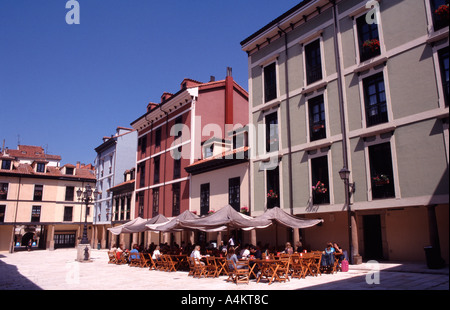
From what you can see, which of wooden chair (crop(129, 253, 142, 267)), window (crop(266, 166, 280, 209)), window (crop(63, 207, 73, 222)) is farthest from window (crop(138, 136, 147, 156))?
window (crop(63, 207, 73, 222))

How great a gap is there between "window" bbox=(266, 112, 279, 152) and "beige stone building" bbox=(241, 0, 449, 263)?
0.20 ft

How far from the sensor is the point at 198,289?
1011cm

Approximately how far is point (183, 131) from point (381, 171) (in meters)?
17.4

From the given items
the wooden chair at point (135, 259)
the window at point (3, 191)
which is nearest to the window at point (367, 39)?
the wooden chair at point (135, 259)

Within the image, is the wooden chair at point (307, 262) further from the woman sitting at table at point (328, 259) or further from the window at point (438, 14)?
the window at point (438, 14)

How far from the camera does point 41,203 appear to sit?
4450 cm

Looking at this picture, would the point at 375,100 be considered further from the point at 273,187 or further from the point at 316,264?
the point at 316,264

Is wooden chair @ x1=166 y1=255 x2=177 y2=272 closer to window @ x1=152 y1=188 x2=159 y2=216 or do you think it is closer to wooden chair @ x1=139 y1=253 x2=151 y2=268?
wooden chair @ x1=139 y1=253 x2=151 y2=268

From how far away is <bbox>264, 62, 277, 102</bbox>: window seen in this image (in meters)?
20.2

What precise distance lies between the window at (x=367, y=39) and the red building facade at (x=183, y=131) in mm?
14172

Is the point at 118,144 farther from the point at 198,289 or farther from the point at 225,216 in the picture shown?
the point at 198,289

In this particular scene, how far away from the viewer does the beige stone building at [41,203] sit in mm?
41875

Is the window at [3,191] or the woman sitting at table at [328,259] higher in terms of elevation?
the window at [3,191]

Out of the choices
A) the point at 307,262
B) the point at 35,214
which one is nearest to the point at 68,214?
the point at 35,214
